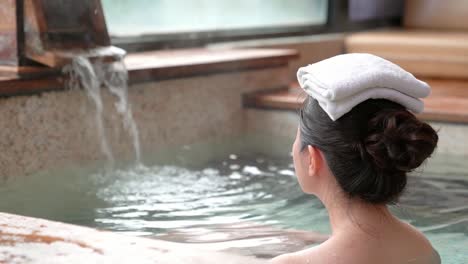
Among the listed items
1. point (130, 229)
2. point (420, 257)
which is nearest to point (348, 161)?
point (420, 257)

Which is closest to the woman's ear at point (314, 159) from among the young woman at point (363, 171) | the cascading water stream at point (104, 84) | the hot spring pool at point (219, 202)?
the young woman at point (363, 171)

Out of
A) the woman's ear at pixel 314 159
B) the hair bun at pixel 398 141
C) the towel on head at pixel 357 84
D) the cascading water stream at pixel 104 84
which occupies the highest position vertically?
the towel on head at pixel 357 84

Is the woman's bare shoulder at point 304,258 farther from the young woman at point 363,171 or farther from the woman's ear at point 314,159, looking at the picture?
the woman's ear at point 314,159

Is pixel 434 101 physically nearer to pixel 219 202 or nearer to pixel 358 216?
pixel 219 202

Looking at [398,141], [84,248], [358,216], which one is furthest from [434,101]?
[84,248]

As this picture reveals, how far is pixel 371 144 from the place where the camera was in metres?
1.43

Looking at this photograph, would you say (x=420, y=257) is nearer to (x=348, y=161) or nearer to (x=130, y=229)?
(x=348, y=161)

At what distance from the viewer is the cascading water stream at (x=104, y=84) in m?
3.15

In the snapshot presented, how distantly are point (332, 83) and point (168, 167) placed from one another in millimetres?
1862

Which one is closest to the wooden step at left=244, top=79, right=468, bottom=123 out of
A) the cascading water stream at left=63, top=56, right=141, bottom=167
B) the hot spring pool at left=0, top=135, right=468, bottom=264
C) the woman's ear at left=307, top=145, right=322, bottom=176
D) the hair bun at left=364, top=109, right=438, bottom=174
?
the hot spring pool at left=0, top=135, right=468, bottom=264

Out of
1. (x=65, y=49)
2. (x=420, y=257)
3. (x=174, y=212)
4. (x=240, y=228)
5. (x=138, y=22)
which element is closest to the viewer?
(x=420, y=257)

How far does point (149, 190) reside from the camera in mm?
2838

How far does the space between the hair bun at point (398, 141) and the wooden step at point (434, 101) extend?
69.4 inches

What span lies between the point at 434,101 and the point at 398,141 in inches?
102
